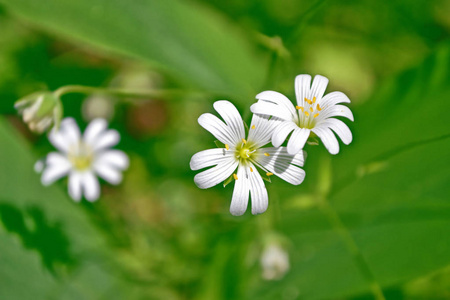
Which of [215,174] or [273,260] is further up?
[273,260]

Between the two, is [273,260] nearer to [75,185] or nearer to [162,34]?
[75,185]

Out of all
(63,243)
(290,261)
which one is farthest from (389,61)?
(63,243)

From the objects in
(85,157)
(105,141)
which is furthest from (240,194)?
(85,157)

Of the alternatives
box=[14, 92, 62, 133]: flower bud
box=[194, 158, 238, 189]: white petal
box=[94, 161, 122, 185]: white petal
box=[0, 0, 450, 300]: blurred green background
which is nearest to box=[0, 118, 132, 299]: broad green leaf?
box=[0, 0, 450, 300]: blurred green background

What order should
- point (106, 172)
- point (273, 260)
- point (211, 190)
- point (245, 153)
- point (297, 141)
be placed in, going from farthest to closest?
point (211, 190)
point (106, 172)
point (273, 260)
point (245, 153)
point (297, 141)

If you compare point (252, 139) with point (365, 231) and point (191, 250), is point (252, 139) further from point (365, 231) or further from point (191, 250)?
point (191, 250)

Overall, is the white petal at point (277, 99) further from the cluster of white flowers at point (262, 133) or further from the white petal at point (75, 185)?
the white petal at point (75, 185)
